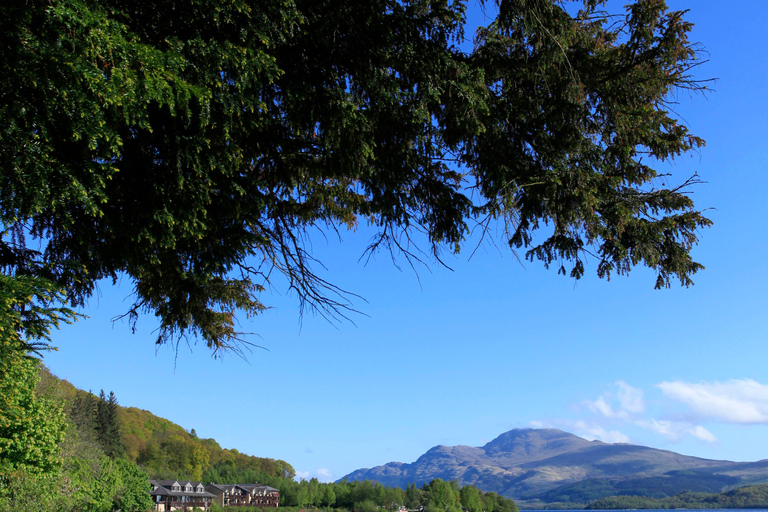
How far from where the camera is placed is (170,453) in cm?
10119

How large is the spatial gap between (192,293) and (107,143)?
3226 millimetres

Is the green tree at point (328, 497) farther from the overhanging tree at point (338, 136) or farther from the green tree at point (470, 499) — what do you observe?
the overhanging tree at point (338, 136)

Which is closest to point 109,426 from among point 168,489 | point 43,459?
point 168,489

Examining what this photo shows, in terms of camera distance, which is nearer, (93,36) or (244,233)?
(93,36)

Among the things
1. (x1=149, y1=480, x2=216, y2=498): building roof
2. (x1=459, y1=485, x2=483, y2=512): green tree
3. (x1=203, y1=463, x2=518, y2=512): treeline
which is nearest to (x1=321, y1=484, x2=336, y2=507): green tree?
(x1=203, y1=463, x2=518, y2=512): treeline

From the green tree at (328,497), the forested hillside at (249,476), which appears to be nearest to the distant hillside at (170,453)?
the forested hillside at (249,476)

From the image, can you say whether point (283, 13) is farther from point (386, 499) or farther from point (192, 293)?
point (386, 499)

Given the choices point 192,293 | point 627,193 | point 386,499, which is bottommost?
point 386,499

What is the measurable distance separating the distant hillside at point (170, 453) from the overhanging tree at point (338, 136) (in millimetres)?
72408

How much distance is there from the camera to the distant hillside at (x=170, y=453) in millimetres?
93525

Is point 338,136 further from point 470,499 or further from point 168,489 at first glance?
point 470,499

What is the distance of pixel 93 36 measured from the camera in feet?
11.8

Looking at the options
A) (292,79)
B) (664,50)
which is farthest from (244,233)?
(664,50)

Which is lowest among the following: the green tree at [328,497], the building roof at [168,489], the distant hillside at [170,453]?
the green tree at [328,497]
